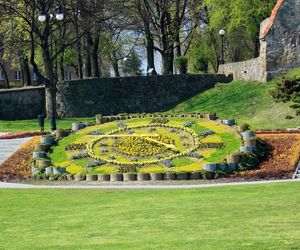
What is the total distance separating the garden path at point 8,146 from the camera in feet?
100

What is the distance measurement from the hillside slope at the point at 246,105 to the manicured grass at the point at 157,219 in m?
17.8

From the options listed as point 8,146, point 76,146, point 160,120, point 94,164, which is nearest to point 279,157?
point 160,120

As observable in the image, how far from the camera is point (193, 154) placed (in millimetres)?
26719

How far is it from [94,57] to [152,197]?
1543 inches

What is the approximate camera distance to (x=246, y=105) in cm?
4466

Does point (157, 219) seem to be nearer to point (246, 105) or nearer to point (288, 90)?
point (288, 90)

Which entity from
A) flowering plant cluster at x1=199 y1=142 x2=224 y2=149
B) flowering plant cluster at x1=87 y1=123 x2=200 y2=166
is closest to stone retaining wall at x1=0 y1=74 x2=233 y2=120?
flowering plant cluster at x1=87 y1=123 x2=200 y2=166

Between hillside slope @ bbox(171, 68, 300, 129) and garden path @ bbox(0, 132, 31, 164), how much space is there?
1150cm

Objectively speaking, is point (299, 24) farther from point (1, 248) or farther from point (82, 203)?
point (1, 248)

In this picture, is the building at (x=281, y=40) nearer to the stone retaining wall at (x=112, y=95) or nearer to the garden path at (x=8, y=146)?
the stone retaining wall at (x=112, y=95)

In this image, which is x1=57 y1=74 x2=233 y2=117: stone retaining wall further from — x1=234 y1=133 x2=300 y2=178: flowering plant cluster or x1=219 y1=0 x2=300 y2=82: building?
x1=234 y1=133 x2=300 y2=178: flowering plant cluster

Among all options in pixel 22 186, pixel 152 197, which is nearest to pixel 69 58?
pixel 22 186

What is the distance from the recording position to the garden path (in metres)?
30.5

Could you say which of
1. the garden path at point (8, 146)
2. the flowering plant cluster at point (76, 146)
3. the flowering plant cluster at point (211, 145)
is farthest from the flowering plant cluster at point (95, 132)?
the flowering plant cluster at point (211, 145)
